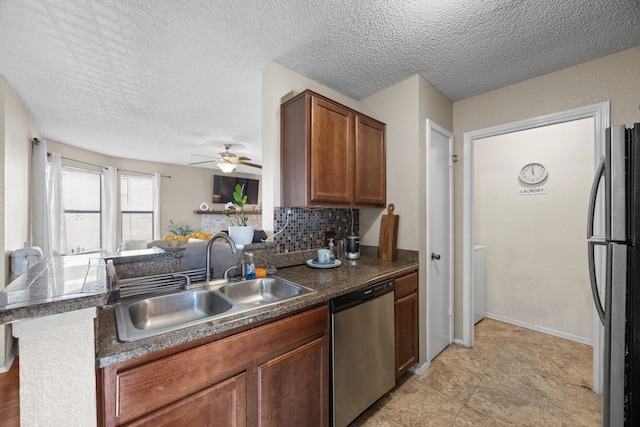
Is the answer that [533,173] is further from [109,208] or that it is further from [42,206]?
[109,208]

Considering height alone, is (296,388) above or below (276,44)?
below

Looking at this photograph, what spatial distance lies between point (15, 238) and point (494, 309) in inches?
210

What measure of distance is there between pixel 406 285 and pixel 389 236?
18.1 inches

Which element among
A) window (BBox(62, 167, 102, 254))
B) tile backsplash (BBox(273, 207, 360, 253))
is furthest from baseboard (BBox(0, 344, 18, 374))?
tile backsplash (BBox(273, 207, 360, 253))

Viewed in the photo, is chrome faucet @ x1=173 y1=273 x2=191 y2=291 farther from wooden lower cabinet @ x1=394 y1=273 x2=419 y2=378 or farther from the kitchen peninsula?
wooden lower cabinet @ x1=394 y1=273 x2=419 y2=378

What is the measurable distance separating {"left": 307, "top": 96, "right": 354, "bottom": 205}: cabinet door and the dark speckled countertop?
0.54 meters

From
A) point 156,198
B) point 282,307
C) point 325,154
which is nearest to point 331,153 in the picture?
point 325,154

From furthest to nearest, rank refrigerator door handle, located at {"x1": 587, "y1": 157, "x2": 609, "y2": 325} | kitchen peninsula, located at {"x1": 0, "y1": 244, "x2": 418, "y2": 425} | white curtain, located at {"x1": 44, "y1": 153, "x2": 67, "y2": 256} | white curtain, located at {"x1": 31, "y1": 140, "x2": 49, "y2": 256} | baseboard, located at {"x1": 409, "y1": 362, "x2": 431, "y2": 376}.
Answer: white curtain, located at {"x1": 44, "y1": 153, "x2": 67, "y2": 256}, white curtain, located at {"x1": 31, "y1": 140, "x2": 49, "y2": 256}, baseboard, located at {"x1": 409, "y1": 362, "x2": 431, "y2": 376}, refrigerator door handle, located at {"x1": 587, "y1": 157, "x2": 609, "y2": 325}, kitchen peninsula, located at {"x1": 0, "y1": 244, "x2": 418, "y2": 425}

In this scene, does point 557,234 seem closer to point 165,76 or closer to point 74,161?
point 165,76

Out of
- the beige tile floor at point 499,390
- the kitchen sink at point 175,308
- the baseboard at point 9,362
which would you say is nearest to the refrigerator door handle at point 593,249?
the beige tile floor at point 499,390

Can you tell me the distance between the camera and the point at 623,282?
979mm

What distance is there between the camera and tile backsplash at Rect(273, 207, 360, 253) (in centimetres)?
213

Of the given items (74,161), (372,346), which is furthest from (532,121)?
(74,161)

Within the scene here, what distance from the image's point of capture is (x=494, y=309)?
10.5 ft
